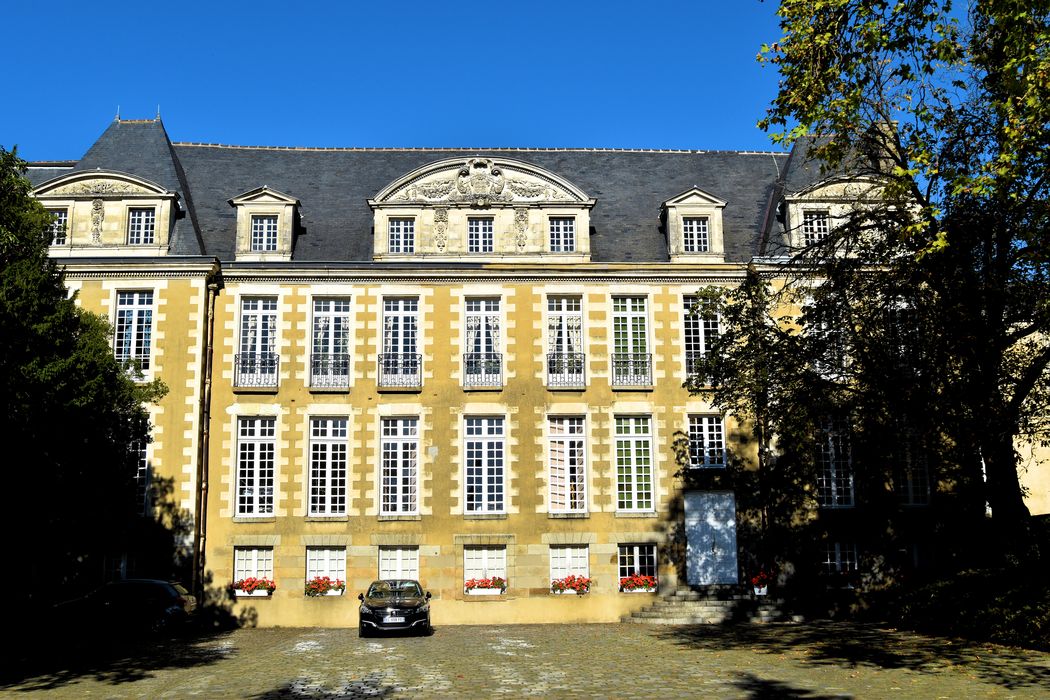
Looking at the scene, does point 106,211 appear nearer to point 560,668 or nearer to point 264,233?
point 264,233

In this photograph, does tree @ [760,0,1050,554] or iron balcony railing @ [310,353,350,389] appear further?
iron balcony railing @ [310,353,350,389]

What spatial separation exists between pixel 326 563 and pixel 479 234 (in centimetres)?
977

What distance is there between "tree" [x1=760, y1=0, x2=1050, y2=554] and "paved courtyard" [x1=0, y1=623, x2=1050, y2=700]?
4573mm

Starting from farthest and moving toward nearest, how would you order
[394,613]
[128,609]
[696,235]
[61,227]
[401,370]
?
[696,235], [401,370], [61,227], [394,613], [128,609]

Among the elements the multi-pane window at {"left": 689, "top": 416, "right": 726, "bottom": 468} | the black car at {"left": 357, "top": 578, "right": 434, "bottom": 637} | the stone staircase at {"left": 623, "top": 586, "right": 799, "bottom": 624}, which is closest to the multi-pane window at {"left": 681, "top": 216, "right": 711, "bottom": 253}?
the multi-pane window at {"left": 689, "top": 416, "right": 726, "bottom": 468}

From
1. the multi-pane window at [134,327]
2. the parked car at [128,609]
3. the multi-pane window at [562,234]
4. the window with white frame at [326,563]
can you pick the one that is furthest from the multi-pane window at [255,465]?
the multi-pane window at [562,234]

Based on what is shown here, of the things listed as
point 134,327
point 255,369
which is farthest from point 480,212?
point 134,327

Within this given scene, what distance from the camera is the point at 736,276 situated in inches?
1166

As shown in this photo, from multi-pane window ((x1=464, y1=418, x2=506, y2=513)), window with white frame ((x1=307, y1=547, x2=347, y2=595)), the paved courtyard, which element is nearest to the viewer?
the paved courtyard

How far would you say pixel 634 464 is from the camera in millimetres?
28766

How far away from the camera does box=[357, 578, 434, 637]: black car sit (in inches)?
908

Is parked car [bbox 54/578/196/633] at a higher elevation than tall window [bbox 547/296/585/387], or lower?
lower

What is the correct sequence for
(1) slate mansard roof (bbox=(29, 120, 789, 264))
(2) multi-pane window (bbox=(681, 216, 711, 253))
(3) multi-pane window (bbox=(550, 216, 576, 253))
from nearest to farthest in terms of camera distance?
(3) multi-pane window (bbox=(550, 216, 576, 253))
(2) multi-pane window (bbox=(681, 216, 711, 253))
(1) slate mansard roof (bbox=(29, 120, 789, 264))

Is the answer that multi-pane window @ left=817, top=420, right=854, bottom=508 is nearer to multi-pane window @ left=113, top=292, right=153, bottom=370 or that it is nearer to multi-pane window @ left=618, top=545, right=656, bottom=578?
multi-pane window @ left=618, top=545, right=656, bottom=578
